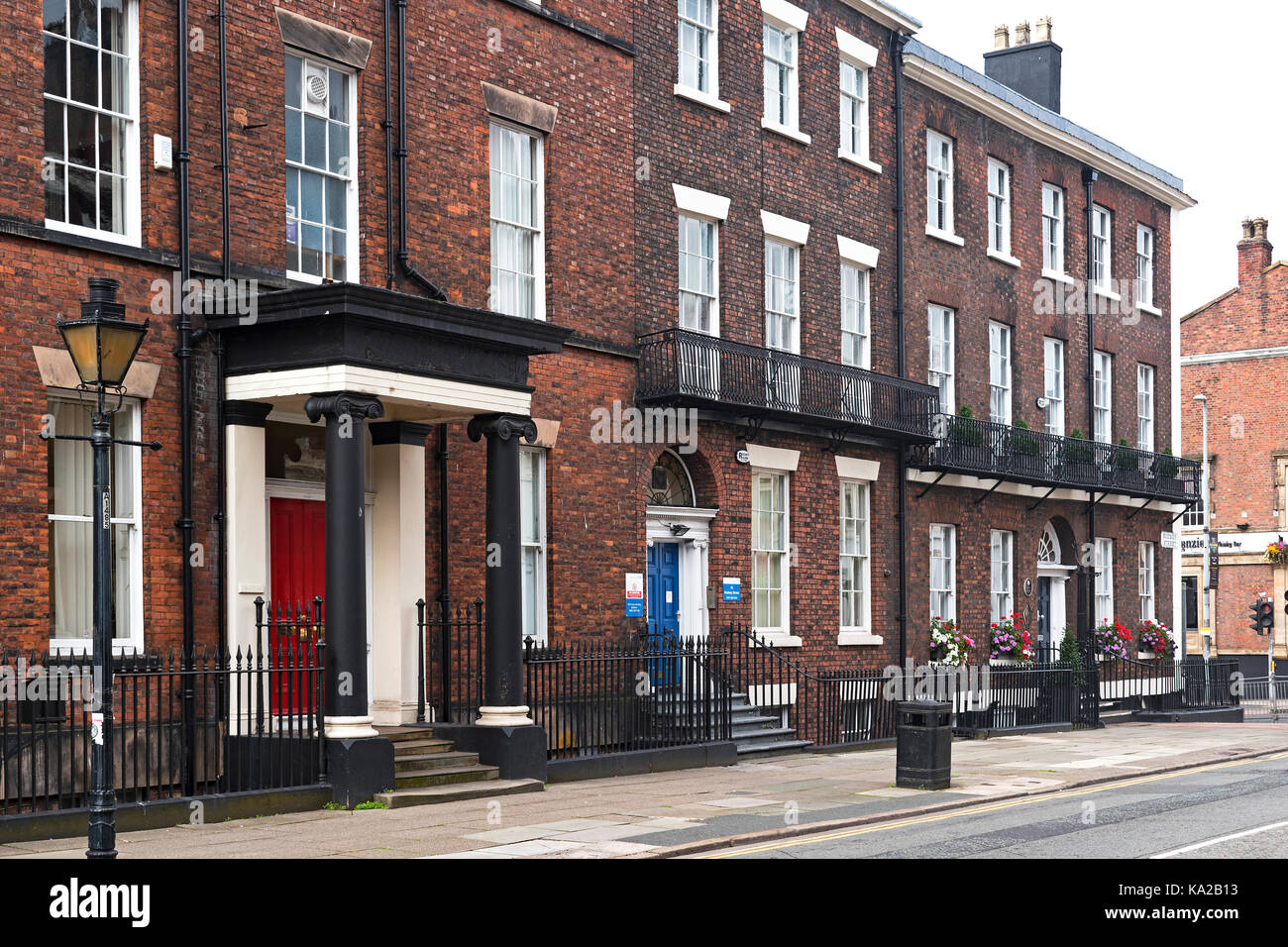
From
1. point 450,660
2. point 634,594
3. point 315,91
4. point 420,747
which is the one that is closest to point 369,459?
point 450,660

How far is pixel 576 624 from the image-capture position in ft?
60.7

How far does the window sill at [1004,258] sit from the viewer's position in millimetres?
28156

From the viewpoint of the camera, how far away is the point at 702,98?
21203mm

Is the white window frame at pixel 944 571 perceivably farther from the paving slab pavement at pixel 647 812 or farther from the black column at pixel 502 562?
the black column at pixel 502 562

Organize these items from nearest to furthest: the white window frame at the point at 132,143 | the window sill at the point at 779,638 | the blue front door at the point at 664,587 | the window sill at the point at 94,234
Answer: the window sill at the point at 94,234, the white window frame at the point at 132,143, the blue front door at the point at 664,587, the window sill at the point at 779,638

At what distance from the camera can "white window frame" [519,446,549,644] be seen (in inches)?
715

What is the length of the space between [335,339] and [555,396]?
15.5ft

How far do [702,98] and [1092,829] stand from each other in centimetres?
1223

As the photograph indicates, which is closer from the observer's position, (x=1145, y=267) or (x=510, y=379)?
(x=510, y=379)

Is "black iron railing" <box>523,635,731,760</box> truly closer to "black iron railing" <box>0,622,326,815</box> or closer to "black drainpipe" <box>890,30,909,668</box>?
"black iron railing" <box>0,622,326,815</box>

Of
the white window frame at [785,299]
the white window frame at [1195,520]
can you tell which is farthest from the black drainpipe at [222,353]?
the white window frame at [1195,520]

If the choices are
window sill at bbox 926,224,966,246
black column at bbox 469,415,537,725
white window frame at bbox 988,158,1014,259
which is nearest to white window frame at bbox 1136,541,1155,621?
white window frame at bbox 988,158,1014,259

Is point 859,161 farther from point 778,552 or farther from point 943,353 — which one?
point 778,552

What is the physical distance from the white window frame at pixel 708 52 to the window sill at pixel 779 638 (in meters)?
7.55
